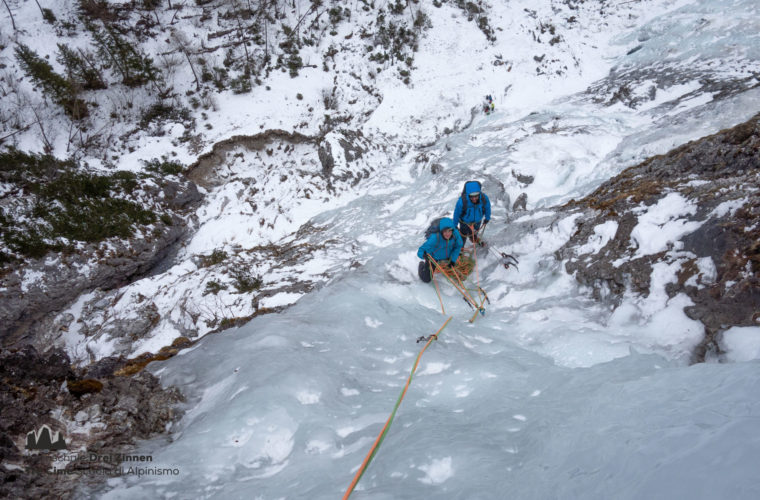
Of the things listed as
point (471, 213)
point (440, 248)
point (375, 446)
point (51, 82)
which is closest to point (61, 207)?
point (51, 82)

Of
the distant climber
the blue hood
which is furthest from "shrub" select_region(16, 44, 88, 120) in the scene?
the distant climber

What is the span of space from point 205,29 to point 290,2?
4.49 meters

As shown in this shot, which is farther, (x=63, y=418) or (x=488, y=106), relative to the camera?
(x=488, y=106)

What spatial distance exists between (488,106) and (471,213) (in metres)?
8.86

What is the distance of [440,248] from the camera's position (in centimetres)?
513

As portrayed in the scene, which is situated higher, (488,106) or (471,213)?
(488,106)

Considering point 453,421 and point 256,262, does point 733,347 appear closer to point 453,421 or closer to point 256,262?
point 453,421

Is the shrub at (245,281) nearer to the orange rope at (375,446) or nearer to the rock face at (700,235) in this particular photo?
the orange rope at (375,446)

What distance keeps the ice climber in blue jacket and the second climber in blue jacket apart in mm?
539

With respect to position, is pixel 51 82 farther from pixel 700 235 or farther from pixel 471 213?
pixel 700 235

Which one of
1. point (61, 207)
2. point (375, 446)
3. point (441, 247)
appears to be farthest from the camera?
point (61, 207)

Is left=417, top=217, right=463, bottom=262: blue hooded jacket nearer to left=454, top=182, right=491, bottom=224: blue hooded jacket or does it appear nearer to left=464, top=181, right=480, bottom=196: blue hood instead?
left=454, top=182, right=491, bottom=224: blue hooded jacket

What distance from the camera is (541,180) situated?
25.5 feet

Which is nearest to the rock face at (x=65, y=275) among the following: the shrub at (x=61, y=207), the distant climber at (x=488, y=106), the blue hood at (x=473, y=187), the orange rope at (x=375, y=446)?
the shrub at (x=61, y=207)
